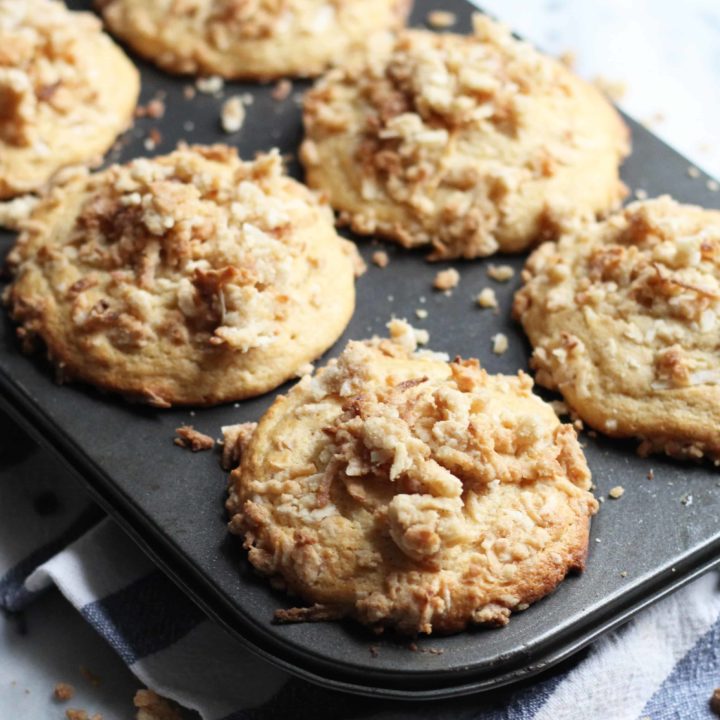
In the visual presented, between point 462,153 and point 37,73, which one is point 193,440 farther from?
point 37,73

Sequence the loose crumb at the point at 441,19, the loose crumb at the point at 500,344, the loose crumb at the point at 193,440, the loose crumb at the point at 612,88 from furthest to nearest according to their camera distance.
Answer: the loose crumb at the point at 612,88
the loose crumb at the point at 441,19
the loose crumb at the point at 500,344
the loose crumb at the point at 193,440

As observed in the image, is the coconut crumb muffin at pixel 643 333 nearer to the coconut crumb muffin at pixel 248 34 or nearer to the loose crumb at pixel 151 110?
the coconut crumb muffin at pixel 248 34

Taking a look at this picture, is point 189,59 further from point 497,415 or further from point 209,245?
point 497,415

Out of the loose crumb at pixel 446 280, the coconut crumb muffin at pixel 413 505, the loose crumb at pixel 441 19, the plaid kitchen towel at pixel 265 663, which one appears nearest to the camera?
the coconut crumb muffin at pixel 413 505

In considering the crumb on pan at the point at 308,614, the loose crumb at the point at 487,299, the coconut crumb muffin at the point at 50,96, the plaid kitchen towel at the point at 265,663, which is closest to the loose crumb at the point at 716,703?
the plaid kitchen towel at the point at 265,663

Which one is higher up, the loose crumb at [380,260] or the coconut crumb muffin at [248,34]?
the coconut crumb muffin at [248,34]

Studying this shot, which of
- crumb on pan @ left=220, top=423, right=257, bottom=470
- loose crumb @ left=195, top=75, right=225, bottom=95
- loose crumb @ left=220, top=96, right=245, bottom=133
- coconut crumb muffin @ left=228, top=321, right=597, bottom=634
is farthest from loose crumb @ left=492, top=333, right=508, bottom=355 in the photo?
loose crumb @ left=195, top=75, right=225, bottom=95

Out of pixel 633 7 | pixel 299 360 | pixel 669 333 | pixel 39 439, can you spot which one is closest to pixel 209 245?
pixel 299 360
